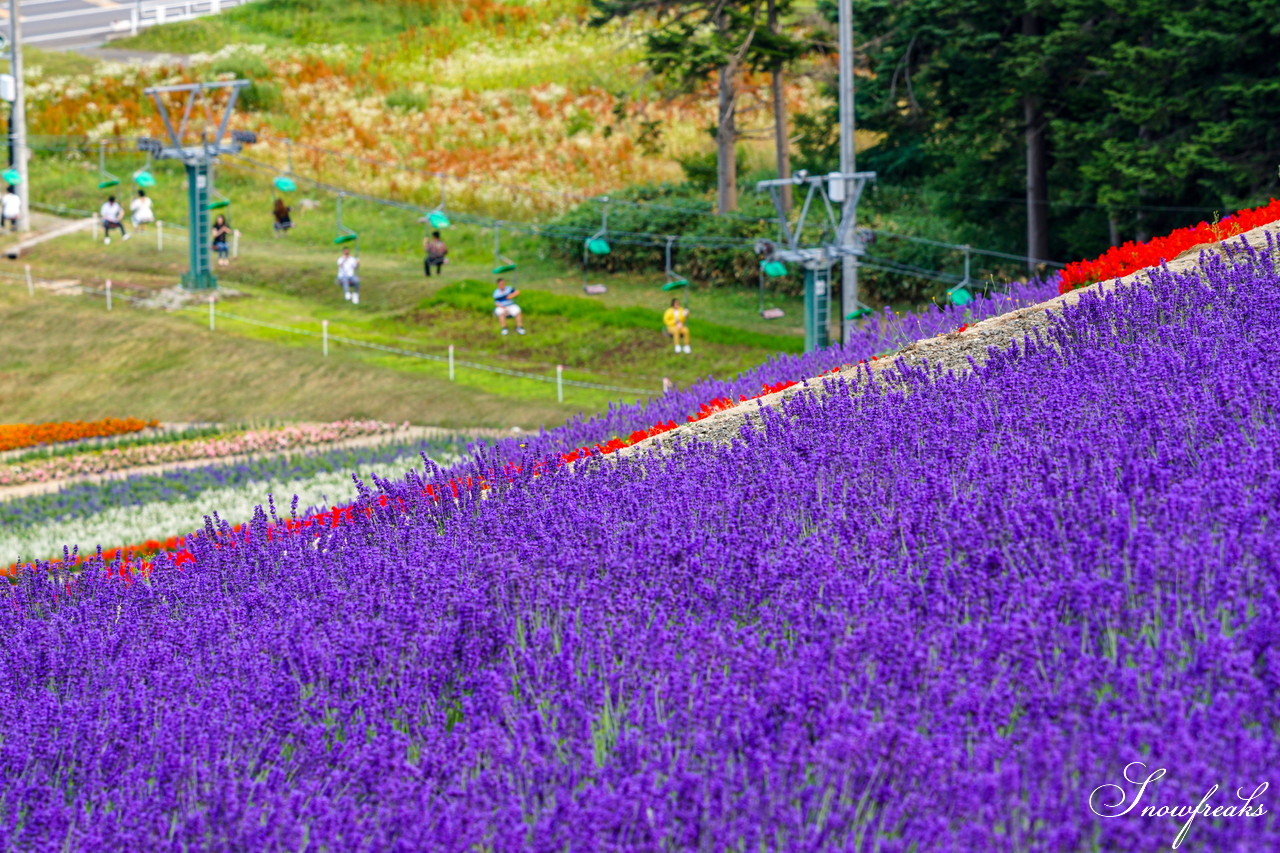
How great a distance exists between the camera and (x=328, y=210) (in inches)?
1640

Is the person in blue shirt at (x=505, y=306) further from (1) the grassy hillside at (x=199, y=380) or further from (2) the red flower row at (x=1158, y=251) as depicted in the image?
(2) the red flower row at (x=1158, y=251)

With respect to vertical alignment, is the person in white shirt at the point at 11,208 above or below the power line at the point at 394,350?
above

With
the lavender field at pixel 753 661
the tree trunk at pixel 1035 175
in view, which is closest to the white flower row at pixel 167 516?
the lavender field at pixel 753 661

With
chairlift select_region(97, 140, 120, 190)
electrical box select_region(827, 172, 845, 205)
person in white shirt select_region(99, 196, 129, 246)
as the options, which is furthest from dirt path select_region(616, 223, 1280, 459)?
chairlift select_region(97, 140, 120, 190)

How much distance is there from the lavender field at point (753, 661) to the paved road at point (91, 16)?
59115 mm

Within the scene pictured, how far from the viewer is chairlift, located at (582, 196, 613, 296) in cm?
3088

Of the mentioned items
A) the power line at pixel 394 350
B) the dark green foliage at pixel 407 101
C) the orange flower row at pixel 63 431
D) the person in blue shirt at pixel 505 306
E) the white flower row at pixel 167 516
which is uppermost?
the dark green foliage at pixel 407 101

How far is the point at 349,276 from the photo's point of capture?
3219 cm

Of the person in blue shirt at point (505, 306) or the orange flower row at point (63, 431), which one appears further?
the person in blue shirt at point (505, 306)

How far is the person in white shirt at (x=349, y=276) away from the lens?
31953 millimetres

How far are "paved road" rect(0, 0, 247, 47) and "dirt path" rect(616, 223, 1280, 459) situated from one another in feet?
186

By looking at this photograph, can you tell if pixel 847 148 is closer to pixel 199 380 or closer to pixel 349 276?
pixel 199 380

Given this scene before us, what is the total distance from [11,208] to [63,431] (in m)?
18.4

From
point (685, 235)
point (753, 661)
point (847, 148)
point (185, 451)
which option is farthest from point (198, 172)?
point (753, 661)
